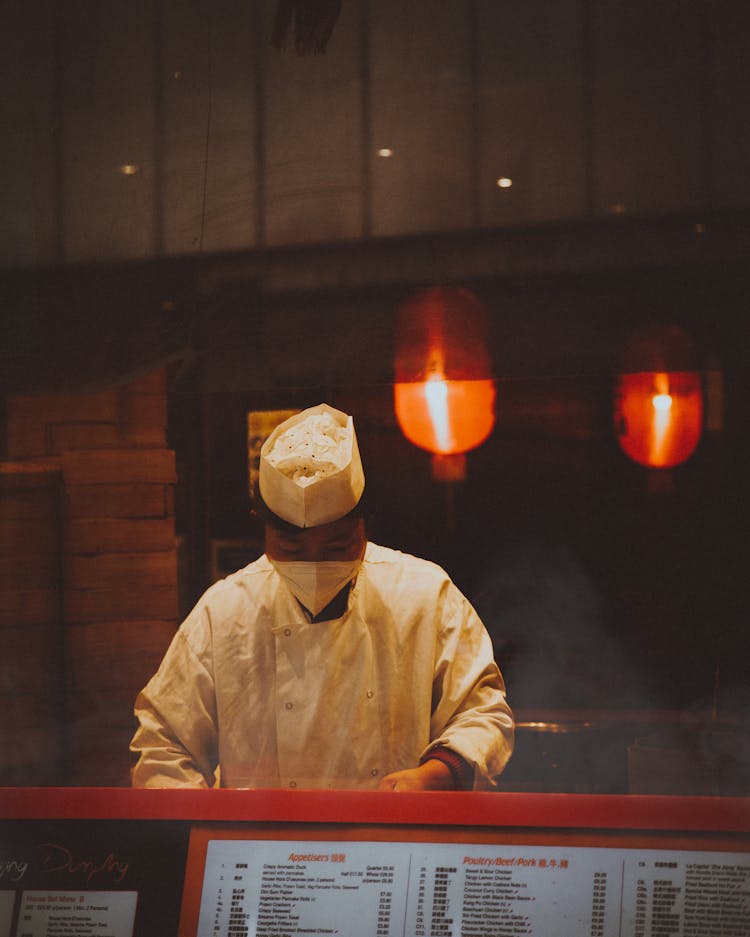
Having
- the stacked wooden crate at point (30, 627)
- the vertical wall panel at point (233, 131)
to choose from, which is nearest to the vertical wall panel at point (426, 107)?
the vertical wall panel at point (233, 131)

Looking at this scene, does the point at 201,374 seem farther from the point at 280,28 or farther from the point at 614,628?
the point at 614,628

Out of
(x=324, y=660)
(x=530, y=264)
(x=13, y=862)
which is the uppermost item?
(x=530, y=264)

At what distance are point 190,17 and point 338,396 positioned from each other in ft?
3.75

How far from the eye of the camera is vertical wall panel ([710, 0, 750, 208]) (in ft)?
7.07

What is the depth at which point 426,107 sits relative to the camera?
2.26 m

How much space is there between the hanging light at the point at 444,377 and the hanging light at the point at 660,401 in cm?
36

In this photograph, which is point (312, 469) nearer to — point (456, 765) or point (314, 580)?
point (314, 580)

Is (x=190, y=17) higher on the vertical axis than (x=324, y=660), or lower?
higher

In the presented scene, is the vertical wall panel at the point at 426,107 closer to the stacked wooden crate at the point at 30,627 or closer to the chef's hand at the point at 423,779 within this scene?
the stacked wooden crate at the point at 30,627

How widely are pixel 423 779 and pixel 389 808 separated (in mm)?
225

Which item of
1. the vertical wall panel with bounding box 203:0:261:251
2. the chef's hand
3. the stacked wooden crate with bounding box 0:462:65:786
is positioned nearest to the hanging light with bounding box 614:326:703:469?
the chef's hand

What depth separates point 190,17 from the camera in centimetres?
233

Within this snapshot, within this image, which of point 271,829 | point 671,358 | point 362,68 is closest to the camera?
point 271,829

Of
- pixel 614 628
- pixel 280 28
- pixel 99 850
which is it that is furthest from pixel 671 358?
pixel 99 850
